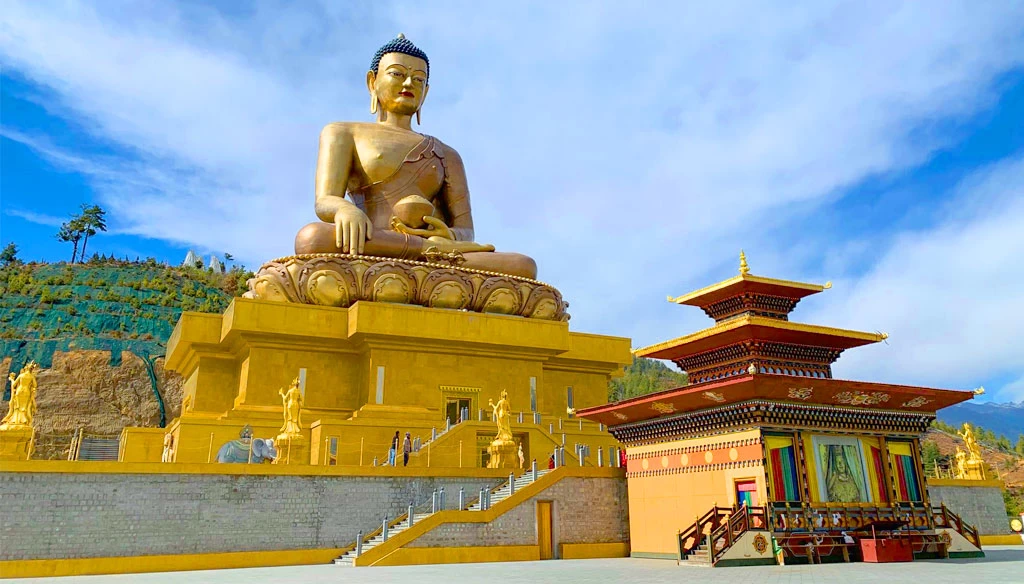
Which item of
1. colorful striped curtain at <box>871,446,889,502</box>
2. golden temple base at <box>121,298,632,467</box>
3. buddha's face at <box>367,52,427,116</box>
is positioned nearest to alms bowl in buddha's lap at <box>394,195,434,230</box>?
golden temple base at <box>121,298,632,467</box>

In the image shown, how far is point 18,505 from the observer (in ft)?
38.4

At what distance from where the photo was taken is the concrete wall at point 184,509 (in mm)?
11742

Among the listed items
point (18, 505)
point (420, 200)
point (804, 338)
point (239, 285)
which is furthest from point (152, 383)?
point (804, 338)

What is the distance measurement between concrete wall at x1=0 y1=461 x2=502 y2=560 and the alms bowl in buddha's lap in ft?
31.4

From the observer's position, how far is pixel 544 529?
1402cm

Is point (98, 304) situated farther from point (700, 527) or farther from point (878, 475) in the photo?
point (878, 475)

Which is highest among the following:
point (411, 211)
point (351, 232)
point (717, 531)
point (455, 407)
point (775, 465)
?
point (411, 211)

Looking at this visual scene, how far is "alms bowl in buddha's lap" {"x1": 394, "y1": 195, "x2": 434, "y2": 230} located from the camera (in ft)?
72.6

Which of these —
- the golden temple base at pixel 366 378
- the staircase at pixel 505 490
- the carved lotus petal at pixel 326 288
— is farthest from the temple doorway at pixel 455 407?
the staircase at pixel 505 490

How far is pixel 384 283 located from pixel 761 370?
955 centimetres

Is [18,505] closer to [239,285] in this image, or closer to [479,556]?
[479,556]

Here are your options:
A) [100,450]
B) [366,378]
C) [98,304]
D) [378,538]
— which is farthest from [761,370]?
[98,304]

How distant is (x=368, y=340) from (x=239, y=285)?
150 ft

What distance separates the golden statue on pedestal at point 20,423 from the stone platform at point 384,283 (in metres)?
7.21
